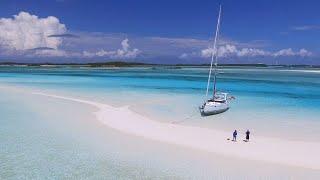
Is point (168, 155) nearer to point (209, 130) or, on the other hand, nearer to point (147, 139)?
point (147, 139)

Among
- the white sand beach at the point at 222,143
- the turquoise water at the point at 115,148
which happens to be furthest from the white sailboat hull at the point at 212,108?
the white sand beach at the point at 222,143

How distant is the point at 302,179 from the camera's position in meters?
14.1

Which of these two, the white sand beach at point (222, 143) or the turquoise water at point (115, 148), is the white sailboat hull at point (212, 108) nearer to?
the turquoise water at point (115, 148)

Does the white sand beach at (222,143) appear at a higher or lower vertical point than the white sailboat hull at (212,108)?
lower

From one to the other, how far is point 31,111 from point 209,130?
14.1m

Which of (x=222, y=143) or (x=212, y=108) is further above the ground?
(x=212, y=108)

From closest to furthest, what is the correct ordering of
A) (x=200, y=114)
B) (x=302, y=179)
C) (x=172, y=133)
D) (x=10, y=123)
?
(x=302, y=179) → (x=172, y=133) → (x=10, y=123) → (x=200, y=114)

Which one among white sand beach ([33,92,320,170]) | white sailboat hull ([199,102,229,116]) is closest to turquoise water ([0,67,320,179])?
white sailboat hull ([199,102,229,116])

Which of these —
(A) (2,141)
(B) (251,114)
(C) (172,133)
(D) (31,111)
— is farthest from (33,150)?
(B) (251,114)

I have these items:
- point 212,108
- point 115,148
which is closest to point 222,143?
point 115,148

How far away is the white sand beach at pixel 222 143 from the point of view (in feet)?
55.1

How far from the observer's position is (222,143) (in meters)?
19.2

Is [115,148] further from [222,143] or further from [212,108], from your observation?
[212,108]

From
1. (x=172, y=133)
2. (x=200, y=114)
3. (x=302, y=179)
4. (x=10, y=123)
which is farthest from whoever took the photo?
(x=200, y=114)
